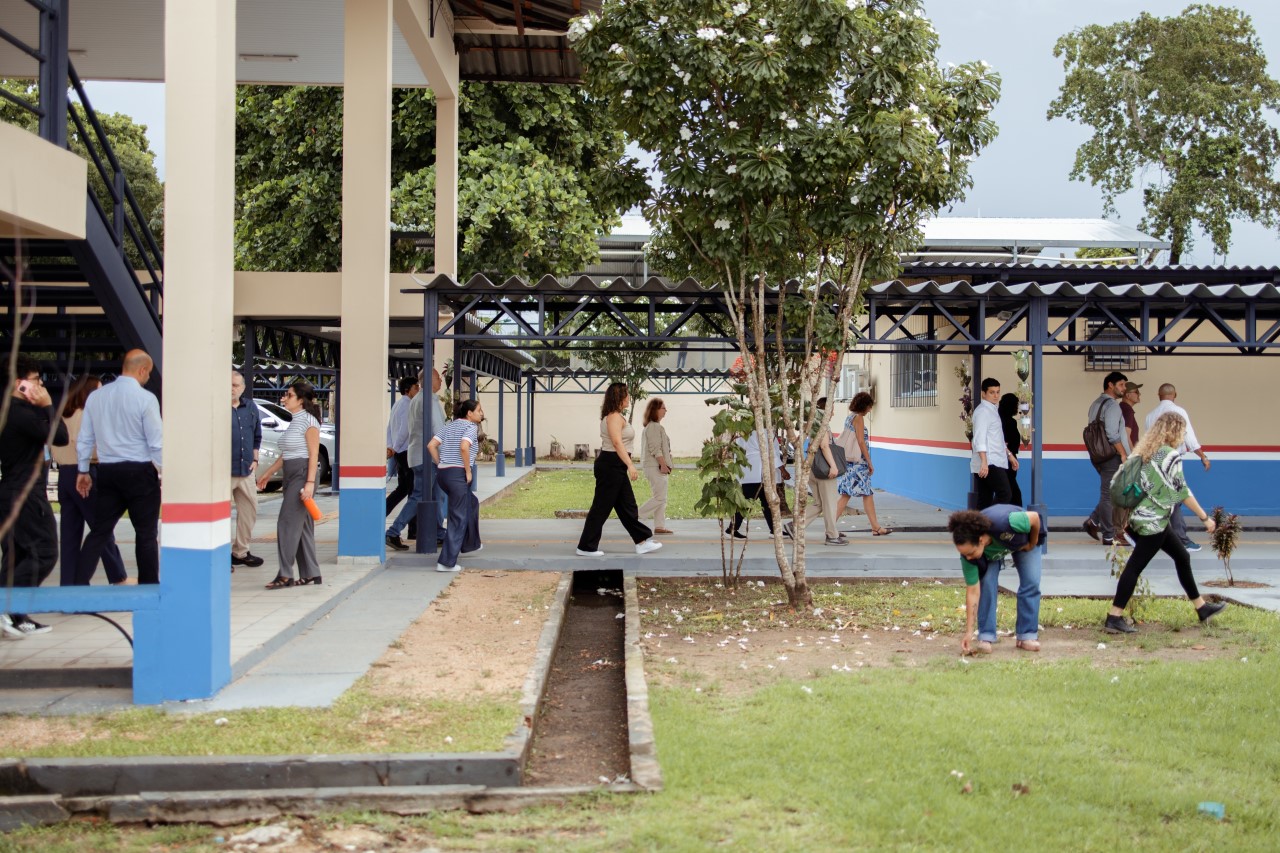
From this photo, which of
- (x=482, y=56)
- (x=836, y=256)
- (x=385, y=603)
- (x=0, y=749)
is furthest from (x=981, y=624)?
(x=482, y=56)

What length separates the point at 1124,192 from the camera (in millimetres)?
29016

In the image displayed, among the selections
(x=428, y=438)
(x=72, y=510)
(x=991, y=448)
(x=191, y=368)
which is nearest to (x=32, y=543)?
(x=72, y=510)

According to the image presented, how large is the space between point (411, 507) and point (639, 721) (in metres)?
7.28

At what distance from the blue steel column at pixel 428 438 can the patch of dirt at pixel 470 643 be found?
1.20 meters

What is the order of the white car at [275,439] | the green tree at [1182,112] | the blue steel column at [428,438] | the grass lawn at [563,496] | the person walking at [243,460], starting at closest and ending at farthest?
1. the person walking at [243,460]
2. the blue steel column at [428,438]
3. the grass lawn at [563,496]
4. the white car at [275,439]
5. the green tree at [1182,112]

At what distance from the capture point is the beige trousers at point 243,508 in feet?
35.7

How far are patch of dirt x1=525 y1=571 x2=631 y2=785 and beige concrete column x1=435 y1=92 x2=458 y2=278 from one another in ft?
19.7

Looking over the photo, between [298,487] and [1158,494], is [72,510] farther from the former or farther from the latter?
[1158,494]

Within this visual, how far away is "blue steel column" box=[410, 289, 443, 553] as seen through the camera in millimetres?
12180

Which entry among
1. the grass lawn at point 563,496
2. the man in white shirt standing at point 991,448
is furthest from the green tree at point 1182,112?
the man in white shirt standing at point 991,448

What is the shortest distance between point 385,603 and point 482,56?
930 centimetres

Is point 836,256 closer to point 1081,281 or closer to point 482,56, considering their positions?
point 1081,281

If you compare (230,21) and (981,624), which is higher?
(230,21)

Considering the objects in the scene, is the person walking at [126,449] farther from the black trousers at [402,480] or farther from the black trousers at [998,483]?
the black trousers at [998,483]
